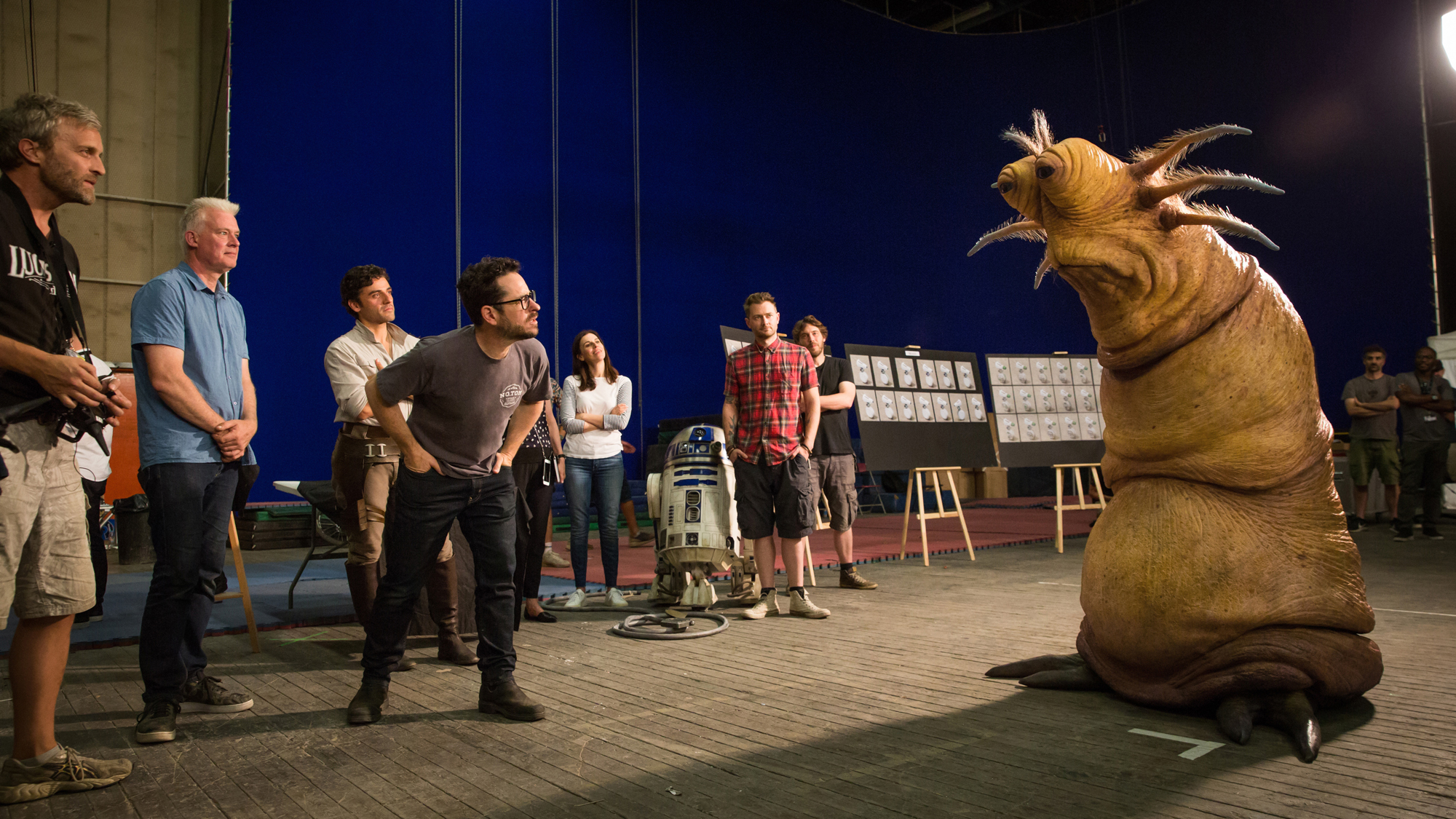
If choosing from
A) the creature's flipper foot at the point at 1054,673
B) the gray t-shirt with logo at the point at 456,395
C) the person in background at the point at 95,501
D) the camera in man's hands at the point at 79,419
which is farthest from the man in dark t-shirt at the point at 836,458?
the person in background at the point at 95,501

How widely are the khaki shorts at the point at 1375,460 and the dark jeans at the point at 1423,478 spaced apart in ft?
0.76

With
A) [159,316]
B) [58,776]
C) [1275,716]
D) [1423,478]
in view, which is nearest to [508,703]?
[58,776]

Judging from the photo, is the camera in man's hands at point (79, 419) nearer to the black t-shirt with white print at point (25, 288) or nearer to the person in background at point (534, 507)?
the black t-shirt with white print at point (25, 288)

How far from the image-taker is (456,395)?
2629mm

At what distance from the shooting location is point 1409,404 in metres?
7.00

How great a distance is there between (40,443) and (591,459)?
9.56 feet

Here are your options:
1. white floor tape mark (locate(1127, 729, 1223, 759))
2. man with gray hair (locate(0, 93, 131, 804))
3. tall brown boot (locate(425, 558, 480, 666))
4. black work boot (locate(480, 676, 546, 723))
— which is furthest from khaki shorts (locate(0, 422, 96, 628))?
white floor tape mark (locate(1127, 729, 1223, 759))

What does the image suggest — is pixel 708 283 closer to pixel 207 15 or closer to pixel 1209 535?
pixel 207 15

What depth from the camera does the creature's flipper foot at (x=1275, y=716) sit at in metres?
2.05

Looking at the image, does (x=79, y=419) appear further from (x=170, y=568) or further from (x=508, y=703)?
(x=508, y=703)

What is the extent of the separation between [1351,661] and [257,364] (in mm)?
8320

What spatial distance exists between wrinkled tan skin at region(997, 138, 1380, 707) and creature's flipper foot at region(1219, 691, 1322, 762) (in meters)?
0.04

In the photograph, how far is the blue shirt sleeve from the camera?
8.18 feet

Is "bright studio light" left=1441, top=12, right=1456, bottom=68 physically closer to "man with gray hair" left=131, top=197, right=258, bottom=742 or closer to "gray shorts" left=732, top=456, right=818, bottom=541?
"gray shorts" left=732, top=456, right=818, bottom=541
